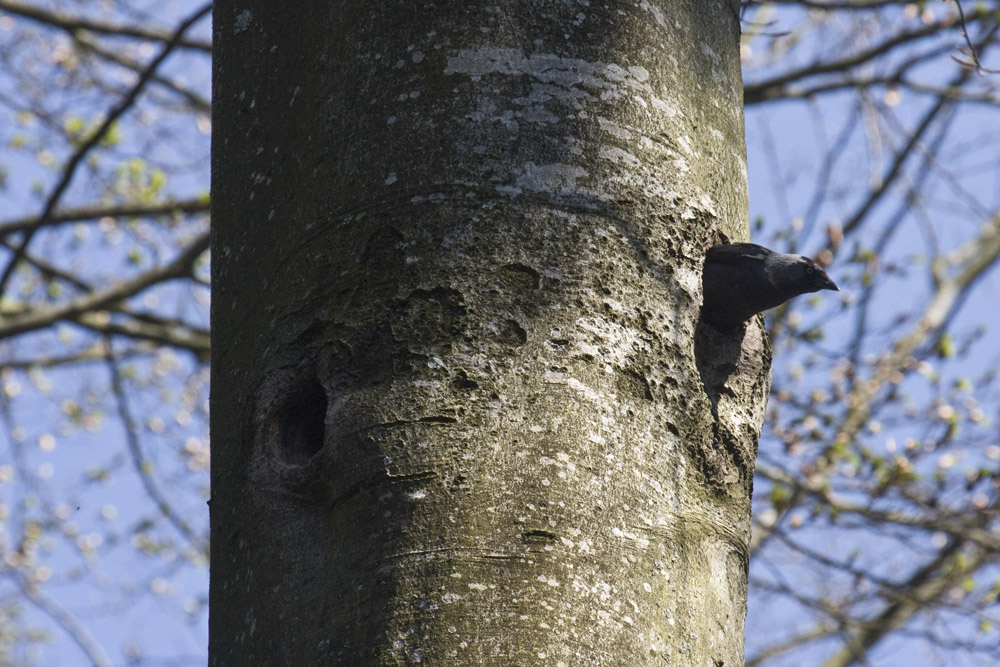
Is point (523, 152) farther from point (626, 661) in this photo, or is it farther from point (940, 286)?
point (940, 286)

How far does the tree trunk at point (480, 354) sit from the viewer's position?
910mm

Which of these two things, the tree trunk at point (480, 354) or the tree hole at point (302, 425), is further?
the tree hole at point (302, 425)

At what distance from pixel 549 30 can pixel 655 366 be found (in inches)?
15.4

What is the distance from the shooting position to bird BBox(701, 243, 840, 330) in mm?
1129

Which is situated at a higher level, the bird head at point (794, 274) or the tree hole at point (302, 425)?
the bird head at point (794, 274)

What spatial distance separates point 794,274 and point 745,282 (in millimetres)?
62

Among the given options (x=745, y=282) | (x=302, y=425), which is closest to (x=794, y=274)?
(x=745, y=282)

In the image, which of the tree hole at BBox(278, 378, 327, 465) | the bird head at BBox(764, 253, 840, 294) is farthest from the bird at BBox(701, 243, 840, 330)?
the tree hole at BBox(278, 378, 327, 465)

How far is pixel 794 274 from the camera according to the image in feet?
3.77

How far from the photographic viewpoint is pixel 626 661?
889 millimetres

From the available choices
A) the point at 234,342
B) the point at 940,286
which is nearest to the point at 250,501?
the point at 234,342

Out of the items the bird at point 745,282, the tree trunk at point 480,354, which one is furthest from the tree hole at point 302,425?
the bird at point 745,282

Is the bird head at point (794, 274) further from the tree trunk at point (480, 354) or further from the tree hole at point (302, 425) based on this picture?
the tree hole at point (302, 425)

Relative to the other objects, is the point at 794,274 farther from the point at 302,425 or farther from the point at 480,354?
the point at 302,425
